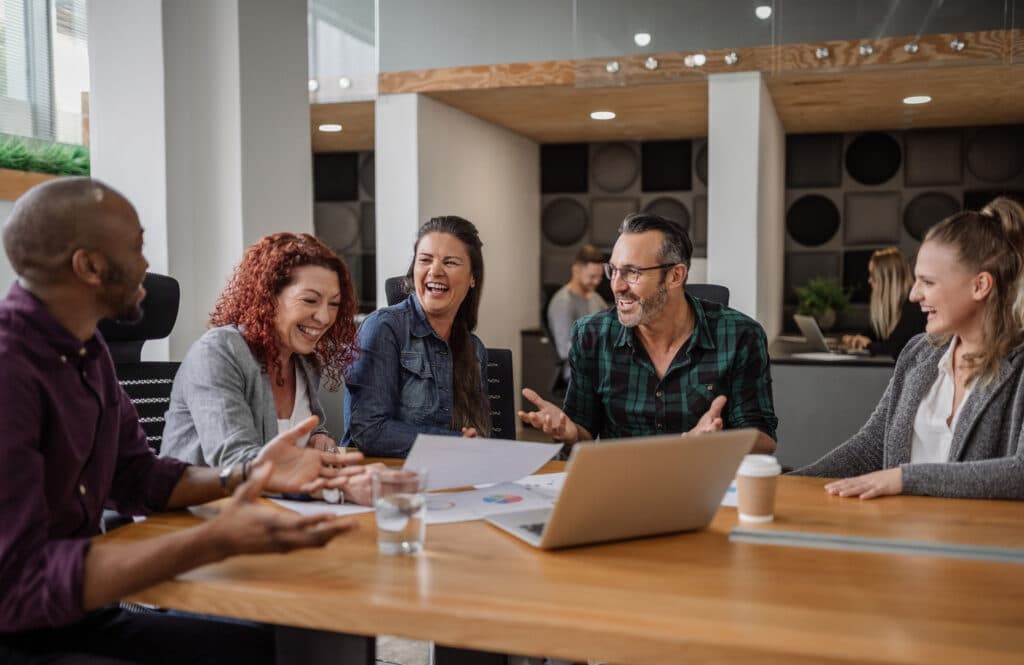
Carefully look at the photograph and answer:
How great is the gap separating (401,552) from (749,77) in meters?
4.93

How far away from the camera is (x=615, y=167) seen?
9.06 metres

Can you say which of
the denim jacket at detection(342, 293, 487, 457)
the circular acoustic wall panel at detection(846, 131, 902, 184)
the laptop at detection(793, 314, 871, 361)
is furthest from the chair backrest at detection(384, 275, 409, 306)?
the circular acoustic wall panel at detection(846, 131, 902, 184)

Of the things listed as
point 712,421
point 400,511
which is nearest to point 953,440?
point 712,421

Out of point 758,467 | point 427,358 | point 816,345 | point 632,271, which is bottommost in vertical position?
point 816,345

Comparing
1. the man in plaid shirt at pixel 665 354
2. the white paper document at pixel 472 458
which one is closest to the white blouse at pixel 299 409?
the white paper document at pixel 472 458

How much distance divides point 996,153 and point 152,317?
7793 millimetres

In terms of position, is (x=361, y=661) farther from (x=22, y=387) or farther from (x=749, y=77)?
(x=749, y=77)

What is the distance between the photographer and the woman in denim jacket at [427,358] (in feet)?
8.59

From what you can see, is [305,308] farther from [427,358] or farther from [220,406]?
[427,358]

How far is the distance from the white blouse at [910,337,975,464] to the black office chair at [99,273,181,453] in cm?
184

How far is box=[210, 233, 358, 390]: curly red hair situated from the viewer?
2.21m

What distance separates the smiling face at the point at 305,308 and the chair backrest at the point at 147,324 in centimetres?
31

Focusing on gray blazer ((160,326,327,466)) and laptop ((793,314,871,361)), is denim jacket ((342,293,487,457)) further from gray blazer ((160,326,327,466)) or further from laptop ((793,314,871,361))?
laptop ((793,314,871,361))

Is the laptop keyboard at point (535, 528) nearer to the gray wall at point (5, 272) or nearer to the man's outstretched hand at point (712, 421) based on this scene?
the man's outstretched hand at point (712, 421)
